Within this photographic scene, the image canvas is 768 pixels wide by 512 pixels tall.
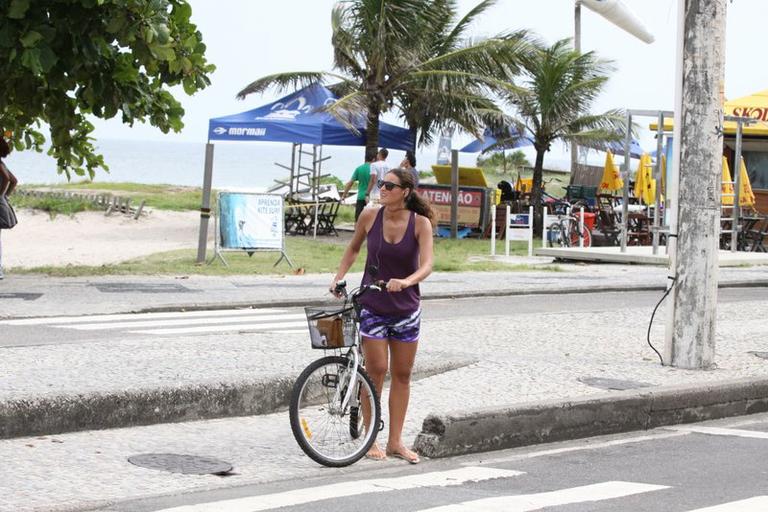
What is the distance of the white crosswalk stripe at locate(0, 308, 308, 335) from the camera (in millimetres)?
13672

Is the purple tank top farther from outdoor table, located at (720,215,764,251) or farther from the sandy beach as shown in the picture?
outdoor table, located at (720,215,764,251)

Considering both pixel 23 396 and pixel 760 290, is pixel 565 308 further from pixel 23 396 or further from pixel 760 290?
pixel 23 396

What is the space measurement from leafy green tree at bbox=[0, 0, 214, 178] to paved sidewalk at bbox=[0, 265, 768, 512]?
93.8 inches

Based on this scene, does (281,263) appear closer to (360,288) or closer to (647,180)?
(647,180)

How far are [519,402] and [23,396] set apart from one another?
3369 mm

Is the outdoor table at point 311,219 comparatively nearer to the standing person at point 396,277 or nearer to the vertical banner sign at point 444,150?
the vertical banner sign at point 444,150

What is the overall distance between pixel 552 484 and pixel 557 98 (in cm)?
2769

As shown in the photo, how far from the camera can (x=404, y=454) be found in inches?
326

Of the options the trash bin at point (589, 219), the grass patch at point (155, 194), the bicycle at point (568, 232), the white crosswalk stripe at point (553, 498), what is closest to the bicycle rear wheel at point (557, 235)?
the bicycle at point (568, 232)

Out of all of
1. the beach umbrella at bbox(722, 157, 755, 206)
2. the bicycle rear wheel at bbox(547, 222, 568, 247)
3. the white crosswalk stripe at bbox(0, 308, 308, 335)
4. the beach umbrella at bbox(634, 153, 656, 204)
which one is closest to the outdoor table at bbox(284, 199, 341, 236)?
the bicycle rear wheel at bbox(547, 222, 568, 247)

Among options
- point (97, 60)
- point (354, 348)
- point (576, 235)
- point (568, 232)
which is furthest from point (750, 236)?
point (354, 348)

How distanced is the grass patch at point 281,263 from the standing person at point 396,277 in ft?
38.0

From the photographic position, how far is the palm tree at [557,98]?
3453cm

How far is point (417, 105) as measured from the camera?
34.7m
